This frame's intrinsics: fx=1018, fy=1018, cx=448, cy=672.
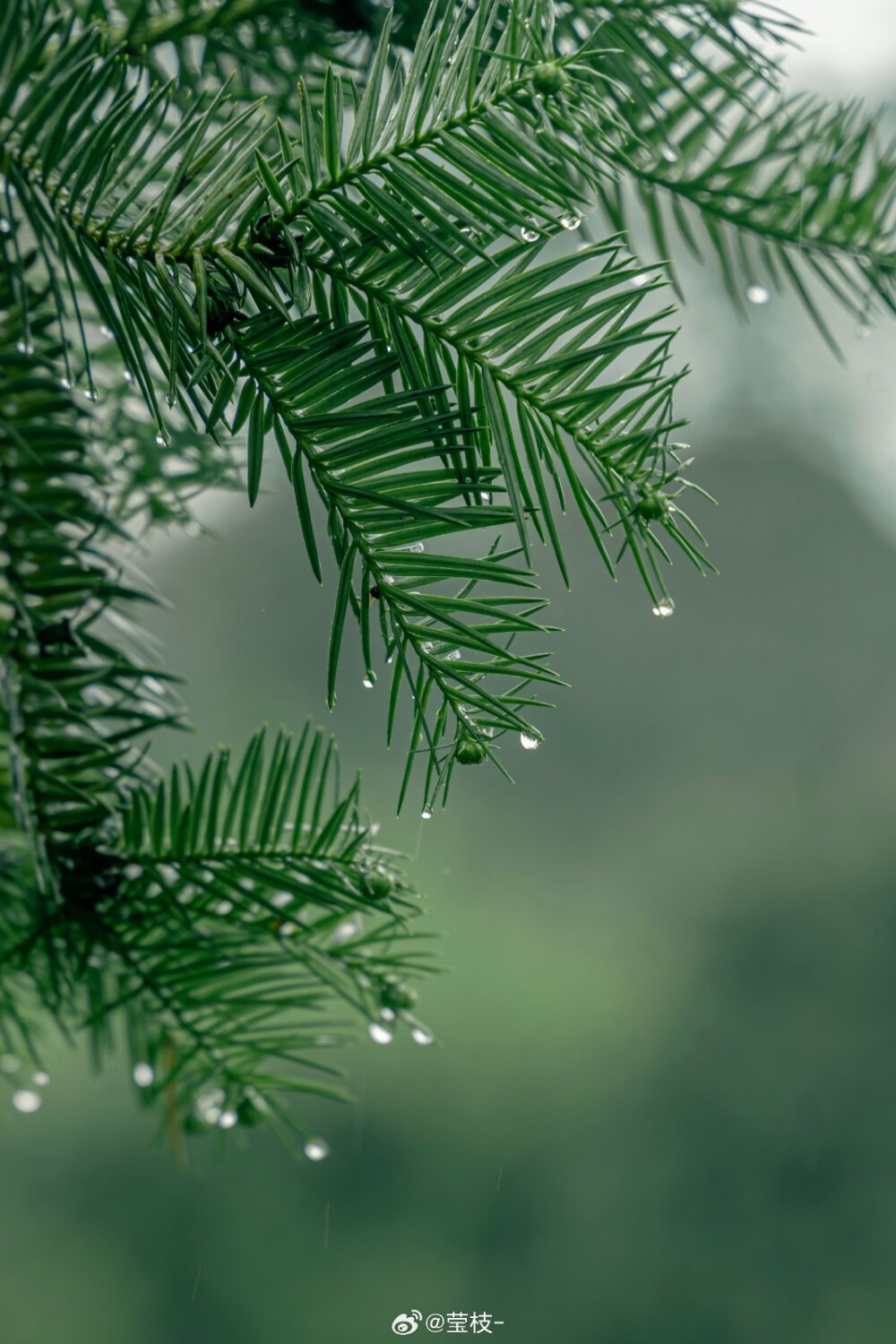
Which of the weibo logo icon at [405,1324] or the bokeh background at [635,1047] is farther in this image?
the bokeh background at [635,1047]

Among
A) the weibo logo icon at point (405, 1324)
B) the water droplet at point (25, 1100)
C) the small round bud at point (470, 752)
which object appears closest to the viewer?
the small round bud at point (470, 752)

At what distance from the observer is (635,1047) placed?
179 centimetres

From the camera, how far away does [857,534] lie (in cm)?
158

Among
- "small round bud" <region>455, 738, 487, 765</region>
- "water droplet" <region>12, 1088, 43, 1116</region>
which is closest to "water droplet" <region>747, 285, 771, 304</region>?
"small round bud" <region>455, 738, 487, 765</region>

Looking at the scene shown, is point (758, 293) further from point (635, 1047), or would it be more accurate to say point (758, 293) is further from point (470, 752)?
point (635, 1047)

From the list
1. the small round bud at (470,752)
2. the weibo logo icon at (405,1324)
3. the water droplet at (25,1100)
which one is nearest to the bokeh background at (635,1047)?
the weibo logo icon at (405,1324)

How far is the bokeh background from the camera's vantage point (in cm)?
153

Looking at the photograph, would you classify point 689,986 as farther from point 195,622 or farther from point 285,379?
point 285,379

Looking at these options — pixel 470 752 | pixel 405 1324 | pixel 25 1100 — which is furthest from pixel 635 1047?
pixel 470 752

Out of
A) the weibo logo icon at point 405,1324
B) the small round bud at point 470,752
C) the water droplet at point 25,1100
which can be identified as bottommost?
the weibo logo icon at point 405,1324

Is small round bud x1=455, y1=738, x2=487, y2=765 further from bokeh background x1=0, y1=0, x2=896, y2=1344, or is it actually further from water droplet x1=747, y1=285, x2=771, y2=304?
bokeh background x1=0, y1=0, x2=896, y2=1344

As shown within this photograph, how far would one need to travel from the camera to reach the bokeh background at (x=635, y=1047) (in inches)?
60.1

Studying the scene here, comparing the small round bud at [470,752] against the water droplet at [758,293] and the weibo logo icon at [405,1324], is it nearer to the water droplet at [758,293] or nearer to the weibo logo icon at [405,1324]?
the water droplet at [758,293]

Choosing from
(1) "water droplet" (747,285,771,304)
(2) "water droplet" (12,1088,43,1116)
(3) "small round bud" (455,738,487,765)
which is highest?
(1) "water droplet" (747,285,771,304)
